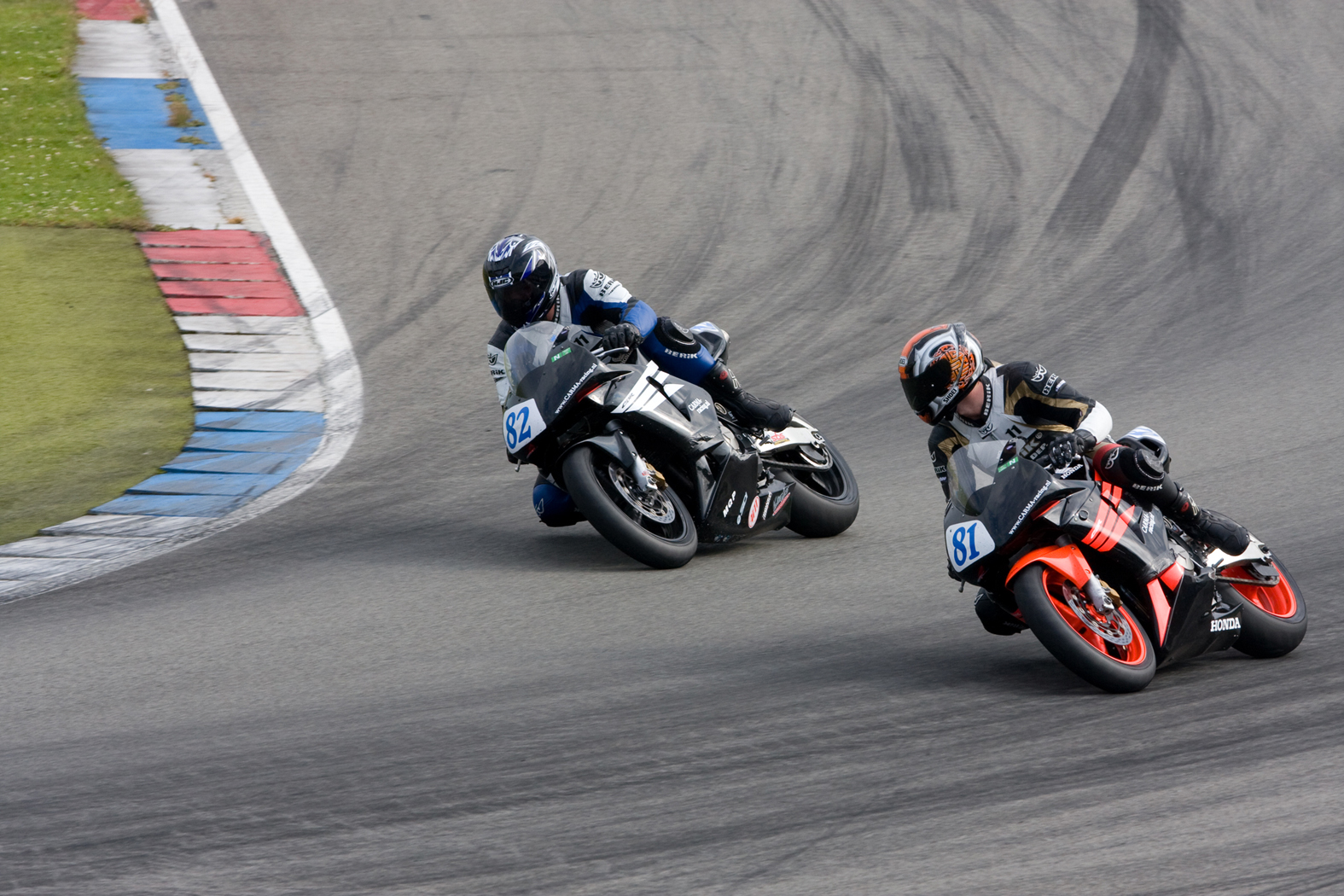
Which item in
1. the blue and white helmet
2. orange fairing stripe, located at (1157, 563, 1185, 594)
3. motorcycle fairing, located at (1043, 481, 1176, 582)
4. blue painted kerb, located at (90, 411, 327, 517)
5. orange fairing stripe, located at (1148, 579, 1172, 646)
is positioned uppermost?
motorcycle fairing, located at (1043, 481, 1176, 582)

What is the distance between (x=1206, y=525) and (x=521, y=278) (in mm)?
3602

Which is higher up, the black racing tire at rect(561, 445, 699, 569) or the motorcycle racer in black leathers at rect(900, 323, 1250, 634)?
the motorcycle racer in black leathers at rect(900, 323, 1250, 634)

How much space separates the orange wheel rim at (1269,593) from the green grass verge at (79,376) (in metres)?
6.41

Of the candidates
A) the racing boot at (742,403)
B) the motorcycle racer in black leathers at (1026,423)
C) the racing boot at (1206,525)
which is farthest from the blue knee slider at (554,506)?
the racing boot at (1206,525)

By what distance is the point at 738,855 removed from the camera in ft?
13.5

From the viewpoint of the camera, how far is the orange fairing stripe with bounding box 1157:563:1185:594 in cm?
538

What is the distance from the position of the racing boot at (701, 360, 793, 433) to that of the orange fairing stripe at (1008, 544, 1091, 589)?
9.19ft

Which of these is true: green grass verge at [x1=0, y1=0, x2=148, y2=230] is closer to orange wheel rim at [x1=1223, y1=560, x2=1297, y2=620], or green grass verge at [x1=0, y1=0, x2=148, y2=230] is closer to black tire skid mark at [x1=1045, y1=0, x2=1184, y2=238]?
black tire skid mark at [x1=1045, y1=0, x2=1184, y2=238]

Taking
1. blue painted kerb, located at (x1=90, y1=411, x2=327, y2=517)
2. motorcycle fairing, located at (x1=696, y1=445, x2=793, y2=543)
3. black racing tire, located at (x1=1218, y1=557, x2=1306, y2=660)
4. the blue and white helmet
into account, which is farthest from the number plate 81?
blue painted kerb, located at (x1=90, y1=411, x2=327, y2=517)

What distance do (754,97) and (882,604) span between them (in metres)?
10.3

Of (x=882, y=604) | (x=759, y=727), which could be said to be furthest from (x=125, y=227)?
(x=759, y=727)

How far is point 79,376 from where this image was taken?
1043cm

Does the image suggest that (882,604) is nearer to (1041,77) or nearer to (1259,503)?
(1259,503)

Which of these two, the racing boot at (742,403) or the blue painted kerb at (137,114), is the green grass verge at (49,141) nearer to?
the blue painted kerb at (137,114)
